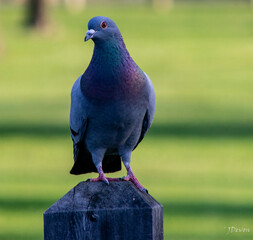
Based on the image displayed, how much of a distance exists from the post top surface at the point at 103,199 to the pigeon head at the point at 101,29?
3.14ft

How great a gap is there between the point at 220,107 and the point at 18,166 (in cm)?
750

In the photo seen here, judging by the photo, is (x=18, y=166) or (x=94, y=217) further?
(x=18, y=166)

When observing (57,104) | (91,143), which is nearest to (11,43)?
(57,104)

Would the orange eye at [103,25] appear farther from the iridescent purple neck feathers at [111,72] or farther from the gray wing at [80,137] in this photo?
the gray wing at [80,137]

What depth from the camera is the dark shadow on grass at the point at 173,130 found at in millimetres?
15727

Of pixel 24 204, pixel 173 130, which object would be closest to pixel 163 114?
pixel 173 130

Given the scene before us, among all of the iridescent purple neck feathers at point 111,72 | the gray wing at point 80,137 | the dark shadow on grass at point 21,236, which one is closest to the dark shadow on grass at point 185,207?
the dark shadow on grass at point 21,236

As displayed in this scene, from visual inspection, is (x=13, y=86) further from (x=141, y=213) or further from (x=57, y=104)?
(x=141, y=213)

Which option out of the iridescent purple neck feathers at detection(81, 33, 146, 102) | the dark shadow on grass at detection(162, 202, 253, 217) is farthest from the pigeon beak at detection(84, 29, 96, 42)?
the dark shadow on grass at detection(162, 202, 253, 217)

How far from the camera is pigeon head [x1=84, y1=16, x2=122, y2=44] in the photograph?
11.9 ft

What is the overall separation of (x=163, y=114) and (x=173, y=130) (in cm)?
181

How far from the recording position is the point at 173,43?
31141 millimetres

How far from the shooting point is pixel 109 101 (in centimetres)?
378

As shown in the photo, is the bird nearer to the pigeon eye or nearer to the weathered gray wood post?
the pigeon eye
